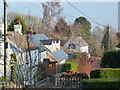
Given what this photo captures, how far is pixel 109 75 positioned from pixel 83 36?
29767 mm

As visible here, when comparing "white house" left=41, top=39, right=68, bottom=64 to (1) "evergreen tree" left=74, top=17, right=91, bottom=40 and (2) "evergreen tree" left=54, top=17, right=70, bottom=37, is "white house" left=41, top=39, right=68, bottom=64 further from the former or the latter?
(1) "evergreen tree" left=74, top=17, right=91, bottom=40

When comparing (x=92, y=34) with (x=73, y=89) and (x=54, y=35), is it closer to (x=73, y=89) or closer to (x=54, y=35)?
(x=54, y=35)

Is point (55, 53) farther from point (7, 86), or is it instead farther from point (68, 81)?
point (7, 86)

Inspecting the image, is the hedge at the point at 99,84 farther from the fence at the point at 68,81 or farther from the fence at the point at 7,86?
the fence at the point at 7,86

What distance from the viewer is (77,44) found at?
40688mm

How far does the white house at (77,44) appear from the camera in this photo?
3938 cm

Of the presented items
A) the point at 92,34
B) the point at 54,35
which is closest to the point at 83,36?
the point at 92,34

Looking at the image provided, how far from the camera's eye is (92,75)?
14789 millimetres

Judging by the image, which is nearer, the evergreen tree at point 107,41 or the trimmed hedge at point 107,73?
the trimmed hedge at point 107,73

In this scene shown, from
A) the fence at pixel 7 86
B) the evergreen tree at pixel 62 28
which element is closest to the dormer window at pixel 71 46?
the evergreen tree at pixel 62 28

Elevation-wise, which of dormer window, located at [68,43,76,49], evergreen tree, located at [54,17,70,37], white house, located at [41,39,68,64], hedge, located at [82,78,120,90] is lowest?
hedge, located at [82,78,120,90]

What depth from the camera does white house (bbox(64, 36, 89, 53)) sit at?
39378 mm

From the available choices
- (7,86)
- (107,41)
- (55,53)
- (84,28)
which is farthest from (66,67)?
(84,28)

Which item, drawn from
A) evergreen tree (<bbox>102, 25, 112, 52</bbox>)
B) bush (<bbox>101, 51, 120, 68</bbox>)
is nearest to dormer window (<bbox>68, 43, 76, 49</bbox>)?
evergreen tree (<bbox>102, 25, 112, 52</bbox>)
